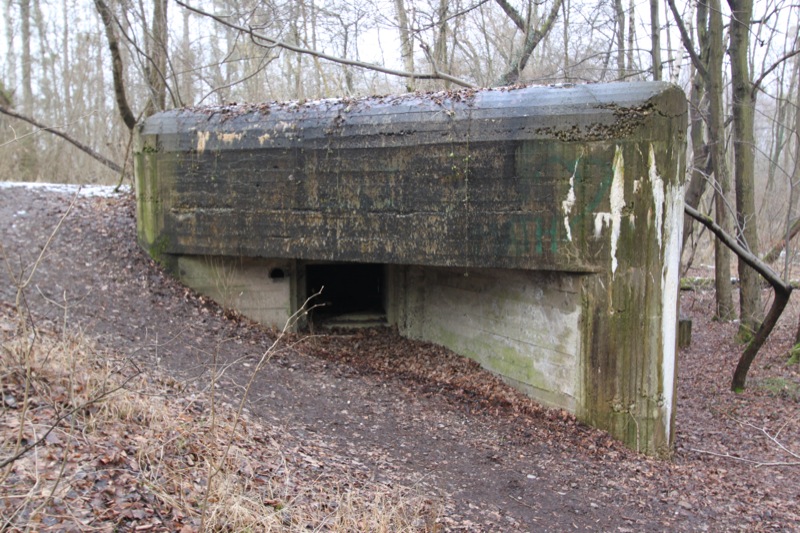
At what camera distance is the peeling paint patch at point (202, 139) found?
7113mm

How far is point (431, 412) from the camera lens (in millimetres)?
5781

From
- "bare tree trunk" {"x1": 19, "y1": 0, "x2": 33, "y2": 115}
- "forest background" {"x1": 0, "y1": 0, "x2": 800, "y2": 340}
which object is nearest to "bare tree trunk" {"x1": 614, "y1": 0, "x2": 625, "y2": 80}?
"forest background" {"x1": 0, "y1": 0, "x2": 800, "y2": 340}

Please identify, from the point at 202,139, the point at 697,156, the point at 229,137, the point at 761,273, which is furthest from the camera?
the point at 697,156

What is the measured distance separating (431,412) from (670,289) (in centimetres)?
228

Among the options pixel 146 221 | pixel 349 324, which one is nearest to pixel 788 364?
pixel 349 324

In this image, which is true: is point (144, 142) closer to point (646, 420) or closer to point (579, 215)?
point (579, 215)

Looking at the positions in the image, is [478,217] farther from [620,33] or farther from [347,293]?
[620,33]

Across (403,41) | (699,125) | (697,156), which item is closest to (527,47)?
(403,41)

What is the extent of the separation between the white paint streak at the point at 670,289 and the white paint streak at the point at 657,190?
7cm

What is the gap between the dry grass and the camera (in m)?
2.96

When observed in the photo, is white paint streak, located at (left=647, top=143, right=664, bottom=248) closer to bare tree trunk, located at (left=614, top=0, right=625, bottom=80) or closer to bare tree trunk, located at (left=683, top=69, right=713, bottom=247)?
bare tree trunk, located at (left=683, top=69, right=713, bottom=247)

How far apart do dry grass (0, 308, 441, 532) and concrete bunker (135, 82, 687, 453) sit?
2257 millimetres

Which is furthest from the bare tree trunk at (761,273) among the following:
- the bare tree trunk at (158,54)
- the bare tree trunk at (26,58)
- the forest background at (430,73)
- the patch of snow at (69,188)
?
the bare tree trunk at (26,58)

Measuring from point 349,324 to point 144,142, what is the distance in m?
3.20
